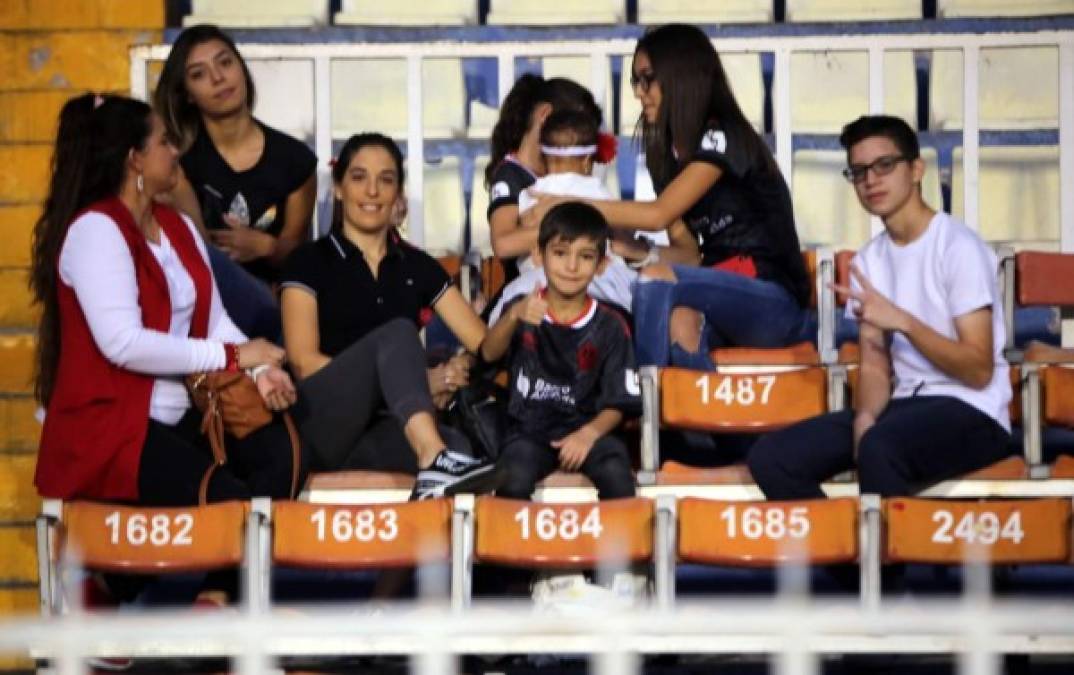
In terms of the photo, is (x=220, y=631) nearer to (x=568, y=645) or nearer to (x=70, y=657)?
(x=70, y=657)

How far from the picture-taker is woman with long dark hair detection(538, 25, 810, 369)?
5449mm

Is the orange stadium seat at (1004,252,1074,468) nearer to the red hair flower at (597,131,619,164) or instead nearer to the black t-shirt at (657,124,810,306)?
the black t-shirt at (657,124,810,306)

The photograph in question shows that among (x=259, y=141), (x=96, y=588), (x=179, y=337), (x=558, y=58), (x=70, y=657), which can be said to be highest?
(x=558, y=58)

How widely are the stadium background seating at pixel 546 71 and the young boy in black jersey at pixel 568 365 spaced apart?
151cm

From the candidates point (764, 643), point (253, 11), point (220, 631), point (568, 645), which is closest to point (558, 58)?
point (253, 11)

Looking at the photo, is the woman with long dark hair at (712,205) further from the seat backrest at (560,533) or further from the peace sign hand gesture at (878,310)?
the seat backrest at (560,533)

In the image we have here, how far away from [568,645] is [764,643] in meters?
1.00

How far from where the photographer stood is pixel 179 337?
493 cm

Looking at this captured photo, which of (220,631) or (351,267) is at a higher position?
(351,267)

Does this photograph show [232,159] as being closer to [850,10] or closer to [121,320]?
[121,320]

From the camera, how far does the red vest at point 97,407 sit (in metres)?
4.85

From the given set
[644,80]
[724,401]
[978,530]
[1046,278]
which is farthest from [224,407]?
[1046,278]

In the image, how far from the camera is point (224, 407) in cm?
491

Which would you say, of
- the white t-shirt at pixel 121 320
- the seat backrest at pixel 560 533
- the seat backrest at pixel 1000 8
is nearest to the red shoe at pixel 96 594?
the white t-shirt at pixel 121 320
